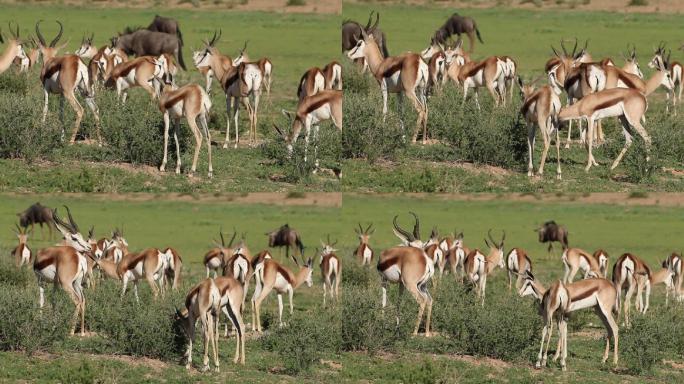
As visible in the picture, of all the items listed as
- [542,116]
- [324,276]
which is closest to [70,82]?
[324,276]

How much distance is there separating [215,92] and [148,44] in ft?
7.60

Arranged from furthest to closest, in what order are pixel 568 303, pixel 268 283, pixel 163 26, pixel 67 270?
pixel 163 26 → pixel 268 283 → pixel 67 270 → pixel 568 303

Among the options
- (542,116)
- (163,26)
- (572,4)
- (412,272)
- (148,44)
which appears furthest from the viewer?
(572,4)

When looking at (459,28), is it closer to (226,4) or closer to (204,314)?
(226,4)

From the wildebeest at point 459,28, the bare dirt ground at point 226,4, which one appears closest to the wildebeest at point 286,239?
the wildebeest at point 459,28

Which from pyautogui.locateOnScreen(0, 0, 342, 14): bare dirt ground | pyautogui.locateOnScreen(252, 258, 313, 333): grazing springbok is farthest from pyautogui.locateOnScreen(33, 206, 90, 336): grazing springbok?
pyautogui.locateOnScreen(0, 0, 342, 14): bare dirt ground

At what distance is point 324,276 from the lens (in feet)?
58.7

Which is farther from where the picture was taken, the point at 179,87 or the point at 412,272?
the point at 179,87

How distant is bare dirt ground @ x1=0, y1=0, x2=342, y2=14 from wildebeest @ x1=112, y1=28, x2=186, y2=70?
42.9 feet

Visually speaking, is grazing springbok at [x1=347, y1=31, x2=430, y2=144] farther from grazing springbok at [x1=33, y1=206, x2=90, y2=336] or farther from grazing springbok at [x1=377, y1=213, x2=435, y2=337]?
grazing springbok at [x1=33, y1=206, x2=90, y2=336]

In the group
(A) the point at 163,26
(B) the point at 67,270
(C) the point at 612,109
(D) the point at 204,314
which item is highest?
(A) the point at 163,26

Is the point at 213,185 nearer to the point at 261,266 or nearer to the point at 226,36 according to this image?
the point at 261,266

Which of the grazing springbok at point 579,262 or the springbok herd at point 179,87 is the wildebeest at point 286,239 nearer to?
the springbok herd at point 179,87

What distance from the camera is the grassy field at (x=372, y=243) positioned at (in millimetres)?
13555
